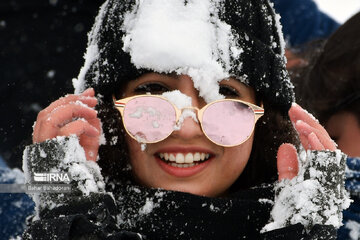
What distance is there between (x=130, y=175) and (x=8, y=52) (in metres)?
1.79

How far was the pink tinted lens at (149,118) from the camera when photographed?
71.0 inches

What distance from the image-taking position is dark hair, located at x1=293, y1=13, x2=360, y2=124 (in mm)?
2707

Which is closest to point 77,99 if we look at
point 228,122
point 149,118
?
point 149,118

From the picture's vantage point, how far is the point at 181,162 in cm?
189

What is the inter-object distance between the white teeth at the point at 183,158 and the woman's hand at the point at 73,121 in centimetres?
26

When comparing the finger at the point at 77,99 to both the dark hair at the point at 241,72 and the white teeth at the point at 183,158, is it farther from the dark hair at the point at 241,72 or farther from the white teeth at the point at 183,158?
the white teeth at the point at 183,158

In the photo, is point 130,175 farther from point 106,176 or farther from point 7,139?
point 7,139

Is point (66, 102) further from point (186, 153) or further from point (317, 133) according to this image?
point (317, 133)

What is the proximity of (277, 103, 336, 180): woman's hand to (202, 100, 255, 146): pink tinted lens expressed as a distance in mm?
165

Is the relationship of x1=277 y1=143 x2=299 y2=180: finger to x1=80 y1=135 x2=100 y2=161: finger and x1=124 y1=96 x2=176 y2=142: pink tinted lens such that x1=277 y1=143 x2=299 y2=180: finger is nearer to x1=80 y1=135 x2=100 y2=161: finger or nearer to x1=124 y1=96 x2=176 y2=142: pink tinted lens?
x1=124 y1=96 x2=176 y2=142: pink tinted lens

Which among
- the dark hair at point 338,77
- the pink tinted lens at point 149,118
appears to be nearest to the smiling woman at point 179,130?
the pink tinted lens at point 149,118

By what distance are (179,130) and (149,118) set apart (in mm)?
110

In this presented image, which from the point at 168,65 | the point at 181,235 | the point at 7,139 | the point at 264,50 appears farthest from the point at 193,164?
the point at 7,139

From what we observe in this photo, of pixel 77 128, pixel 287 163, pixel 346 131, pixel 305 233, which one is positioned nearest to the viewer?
pixel 305 233
